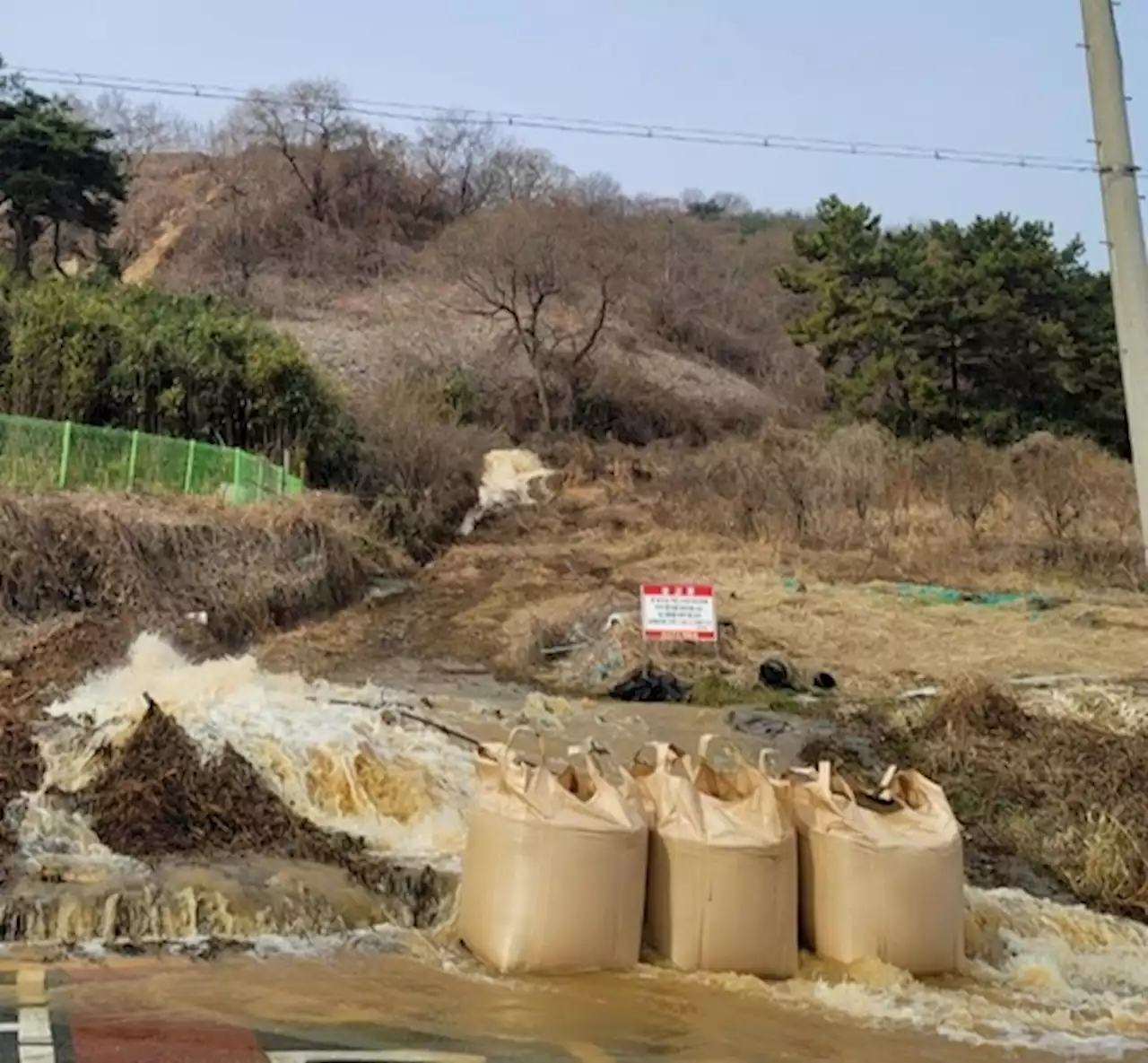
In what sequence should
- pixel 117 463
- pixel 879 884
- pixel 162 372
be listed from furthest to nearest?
1. pixel 162 372
2. pixel 117 463
3. pixel 879 884

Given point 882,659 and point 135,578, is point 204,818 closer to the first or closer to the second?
point 135,578

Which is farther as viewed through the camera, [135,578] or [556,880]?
[135,578]

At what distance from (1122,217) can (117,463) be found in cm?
1418

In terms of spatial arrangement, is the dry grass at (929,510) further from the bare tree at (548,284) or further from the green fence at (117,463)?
the bare tree at (548,284)

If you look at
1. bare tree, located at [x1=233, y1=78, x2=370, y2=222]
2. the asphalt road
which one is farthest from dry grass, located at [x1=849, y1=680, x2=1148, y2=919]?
bare tree, located at [x1=233, y1=78, x2=370, y2=222]

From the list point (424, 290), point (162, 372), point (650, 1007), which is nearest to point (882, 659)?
point (650, 1007)

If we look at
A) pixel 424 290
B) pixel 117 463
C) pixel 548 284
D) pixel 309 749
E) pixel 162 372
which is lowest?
pixel 309 749

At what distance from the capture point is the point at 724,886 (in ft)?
19.3

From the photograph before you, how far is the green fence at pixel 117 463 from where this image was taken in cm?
1652

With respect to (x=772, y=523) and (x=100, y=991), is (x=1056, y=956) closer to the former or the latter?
(x=100, y=991)

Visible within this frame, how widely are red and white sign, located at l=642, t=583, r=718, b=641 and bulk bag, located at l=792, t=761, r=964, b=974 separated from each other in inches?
296

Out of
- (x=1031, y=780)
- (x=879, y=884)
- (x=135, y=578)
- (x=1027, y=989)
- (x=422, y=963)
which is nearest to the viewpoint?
(x=879, y=884)

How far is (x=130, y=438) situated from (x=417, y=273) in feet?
128

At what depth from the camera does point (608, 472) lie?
37.5 meters
